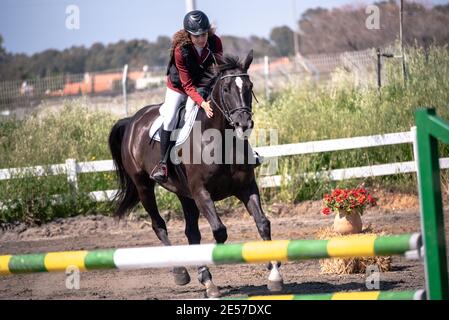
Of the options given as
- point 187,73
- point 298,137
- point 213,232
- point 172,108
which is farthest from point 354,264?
point 298,137

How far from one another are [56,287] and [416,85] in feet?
29.4

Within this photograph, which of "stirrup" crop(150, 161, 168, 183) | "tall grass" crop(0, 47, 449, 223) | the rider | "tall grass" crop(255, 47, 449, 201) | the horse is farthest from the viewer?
"tall grass" crop(255, 47, 449, 201)

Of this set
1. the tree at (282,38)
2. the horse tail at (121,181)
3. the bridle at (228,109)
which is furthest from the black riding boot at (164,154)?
the tree at (282,38)

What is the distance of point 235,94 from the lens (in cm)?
710

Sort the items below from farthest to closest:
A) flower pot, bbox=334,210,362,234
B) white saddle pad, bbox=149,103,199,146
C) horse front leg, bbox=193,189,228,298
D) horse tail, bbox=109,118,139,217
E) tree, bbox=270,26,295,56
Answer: tree, bbox=270,26,295,56 → horse tail, bbox=109,118,139,217 → flower pot, bbox=334,210,362,234 → white saddle pad, bbox=149,103,199,146 → horse front leg, bbox=193,189,228,298

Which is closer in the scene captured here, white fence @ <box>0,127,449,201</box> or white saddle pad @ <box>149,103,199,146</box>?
white saddle pad @ <box>149,103,199,146</box>

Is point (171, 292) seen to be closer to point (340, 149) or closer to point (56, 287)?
point (56, 287)

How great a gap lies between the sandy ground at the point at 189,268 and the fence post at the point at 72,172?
2.39 feet

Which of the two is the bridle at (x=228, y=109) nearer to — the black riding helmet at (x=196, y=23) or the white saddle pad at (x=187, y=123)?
the white saddle pad at (x=187, y=123)

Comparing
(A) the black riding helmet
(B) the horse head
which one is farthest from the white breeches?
(A) the black riding helmet

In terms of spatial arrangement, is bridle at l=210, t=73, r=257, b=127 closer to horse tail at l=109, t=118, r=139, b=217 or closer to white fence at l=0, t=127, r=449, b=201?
horse tail at l=109, t=118, r=139, b=217

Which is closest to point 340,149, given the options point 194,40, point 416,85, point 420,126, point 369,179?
point 369,179

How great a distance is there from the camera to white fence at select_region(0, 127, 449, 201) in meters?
13.0

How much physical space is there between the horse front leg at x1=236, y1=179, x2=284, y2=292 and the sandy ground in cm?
23
